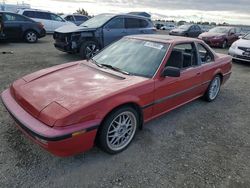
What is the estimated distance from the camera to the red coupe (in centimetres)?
254

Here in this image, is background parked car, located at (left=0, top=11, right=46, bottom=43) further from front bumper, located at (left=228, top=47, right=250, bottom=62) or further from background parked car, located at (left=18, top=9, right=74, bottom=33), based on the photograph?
front bumper, located at (left=228, top=47, right=250, bottom=62)

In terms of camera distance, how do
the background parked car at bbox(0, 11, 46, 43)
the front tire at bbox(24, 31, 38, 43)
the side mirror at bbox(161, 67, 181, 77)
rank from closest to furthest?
the side mirror at bbox(161, 67, 181, 77)
the background parked car at bbox(0, 11, 46, 43)
the front tire at bbox(24, 31, 38, 43)

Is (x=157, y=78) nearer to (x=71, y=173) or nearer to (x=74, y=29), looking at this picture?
(x=71, y=173)

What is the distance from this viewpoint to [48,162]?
2898mm

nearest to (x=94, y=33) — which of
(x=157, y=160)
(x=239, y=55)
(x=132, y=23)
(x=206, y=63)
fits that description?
(x=132, y=23)

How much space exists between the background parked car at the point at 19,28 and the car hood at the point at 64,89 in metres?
8.96

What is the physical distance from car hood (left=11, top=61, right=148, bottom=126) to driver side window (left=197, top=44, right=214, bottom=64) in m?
1.94

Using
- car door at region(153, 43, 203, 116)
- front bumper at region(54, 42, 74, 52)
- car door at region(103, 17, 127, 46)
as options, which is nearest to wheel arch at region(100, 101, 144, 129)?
car door at region(153, 43, 203, 116)

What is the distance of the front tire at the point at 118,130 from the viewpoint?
286 centimetres

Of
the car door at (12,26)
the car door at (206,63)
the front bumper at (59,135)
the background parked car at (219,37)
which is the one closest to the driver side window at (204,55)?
the car door at (206,63)

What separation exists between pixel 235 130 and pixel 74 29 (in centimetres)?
640

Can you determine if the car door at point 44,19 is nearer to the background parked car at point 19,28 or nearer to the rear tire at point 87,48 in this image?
the background parked car at point 19,28

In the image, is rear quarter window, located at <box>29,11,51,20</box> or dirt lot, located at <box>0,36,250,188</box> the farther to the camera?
rear quarter window, located at <box>29,11,51,20</box>

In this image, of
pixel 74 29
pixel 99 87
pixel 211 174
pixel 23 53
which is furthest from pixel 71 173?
pixel 23 53
